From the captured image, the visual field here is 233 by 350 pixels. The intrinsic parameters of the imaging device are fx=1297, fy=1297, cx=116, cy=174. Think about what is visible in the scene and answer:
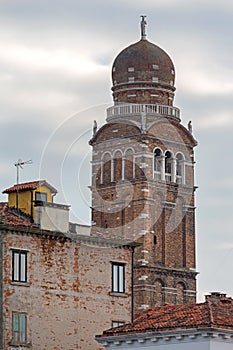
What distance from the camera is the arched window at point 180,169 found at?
103812 mm

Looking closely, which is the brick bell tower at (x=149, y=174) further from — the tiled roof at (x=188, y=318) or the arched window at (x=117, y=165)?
the tiled roof at (x=188, y=318)

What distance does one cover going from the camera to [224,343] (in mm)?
47344

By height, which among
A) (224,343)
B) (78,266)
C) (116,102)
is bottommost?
(224,343)

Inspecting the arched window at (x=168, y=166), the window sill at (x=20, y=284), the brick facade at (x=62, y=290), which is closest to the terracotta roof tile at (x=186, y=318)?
the brick facade at (x=62, y=290)

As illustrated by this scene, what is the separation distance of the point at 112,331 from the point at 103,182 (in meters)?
53.6

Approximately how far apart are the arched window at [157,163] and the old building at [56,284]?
139ft

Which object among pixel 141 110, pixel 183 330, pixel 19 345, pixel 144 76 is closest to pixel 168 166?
pixel 141 110

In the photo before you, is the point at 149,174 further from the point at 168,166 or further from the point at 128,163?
the point at 168,166

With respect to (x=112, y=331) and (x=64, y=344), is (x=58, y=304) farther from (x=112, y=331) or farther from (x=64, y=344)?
(x=112, y=331)

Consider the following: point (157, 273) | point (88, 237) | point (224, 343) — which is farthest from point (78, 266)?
point (157, 273)

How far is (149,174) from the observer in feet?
333

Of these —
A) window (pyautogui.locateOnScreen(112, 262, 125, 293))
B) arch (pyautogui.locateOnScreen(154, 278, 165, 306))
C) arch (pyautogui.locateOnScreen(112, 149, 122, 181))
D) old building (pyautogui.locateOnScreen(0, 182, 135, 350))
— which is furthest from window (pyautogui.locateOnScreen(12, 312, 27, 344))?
arch (pyautogui.locateOnScreen(112, 149, 122, 181))

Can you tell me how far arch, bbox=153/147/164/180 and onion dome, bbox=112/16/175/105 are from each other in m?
4.39

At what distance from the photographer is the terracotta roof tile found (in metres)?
48.0
